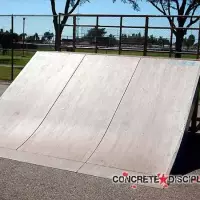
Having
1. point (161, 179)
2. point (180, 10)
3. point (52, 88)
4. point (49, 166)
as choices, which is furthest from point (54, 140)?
point (180, 10)

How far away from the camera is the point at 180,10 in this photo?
3500 centimetres

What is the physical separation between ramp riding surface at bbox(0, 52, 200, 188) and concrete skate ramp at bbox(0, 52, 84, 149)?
2 centimetres

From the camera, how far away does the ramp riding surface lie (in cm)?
629

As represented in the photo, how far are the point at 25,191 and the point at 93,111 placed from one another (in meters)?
2.78

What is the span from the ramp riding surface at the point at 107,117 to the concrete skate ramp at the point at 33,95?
0.08 ft

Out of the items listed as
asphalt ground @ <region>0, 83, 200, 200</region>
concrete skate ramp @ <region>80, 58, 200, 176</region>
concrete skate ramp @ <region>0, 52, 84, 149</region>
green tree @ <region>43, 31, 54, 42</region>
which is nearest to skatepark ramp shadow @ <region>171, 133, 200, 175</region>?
asphalt ground @ <region>0, 83, 200, 200</region>

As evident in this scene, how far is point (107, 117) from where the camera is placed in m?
7.27

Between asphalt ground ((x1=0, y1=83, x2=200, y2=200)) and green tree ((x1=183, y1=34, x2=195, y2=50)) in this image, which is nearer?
asphalt ground ((x1=0, y1=83, x2=200, y2=200))

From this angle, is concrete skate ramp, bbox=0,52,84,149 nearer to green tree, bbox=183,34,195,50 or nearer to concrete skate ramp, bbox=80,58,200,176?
concrete skate ramp, bbox=80,58,200,176

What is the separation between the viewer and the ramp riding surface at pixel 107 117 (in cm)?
629

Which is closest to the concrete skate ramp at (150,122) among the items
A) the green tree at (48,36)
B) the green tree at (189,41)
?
the green tree at (189,41)

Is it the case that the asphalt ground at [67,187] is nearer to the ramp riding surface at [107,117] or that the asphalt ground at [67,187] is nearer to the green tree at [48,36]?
the ramp riding surface at [107,117]

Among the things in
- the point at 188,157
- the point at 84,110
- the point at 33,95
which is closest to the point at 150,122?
the point at 188,157

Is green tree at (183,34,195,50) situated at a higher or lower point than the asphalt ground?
higher
